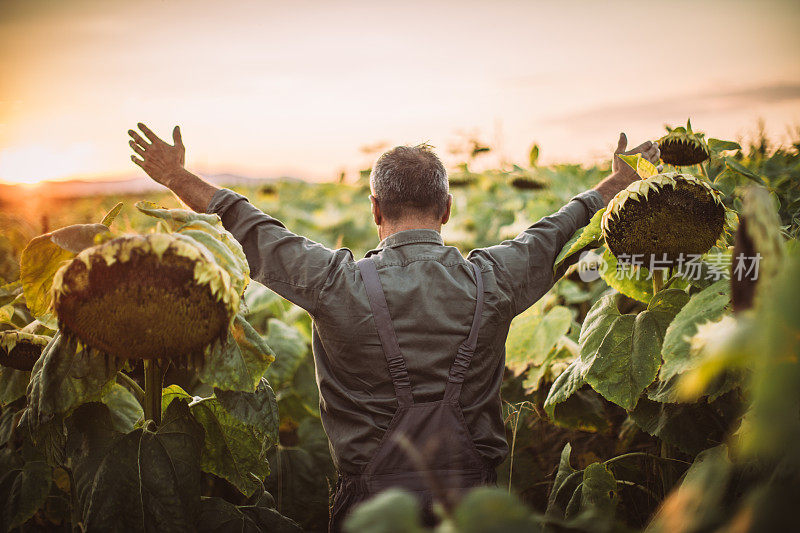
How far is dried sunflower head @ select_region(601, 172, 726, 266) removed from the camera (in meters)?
1.78

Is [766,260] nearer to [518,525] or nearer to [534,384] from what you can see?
[518,525]

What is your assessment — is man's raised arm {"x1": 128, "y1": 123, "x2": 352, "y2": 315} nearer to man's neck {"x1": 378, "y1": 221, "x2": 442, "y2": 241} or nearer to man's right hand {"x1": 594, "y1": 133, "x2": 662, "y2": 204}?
man's neck {"x1": 378, "y1": 221, "x2": 442, "y2": 241}

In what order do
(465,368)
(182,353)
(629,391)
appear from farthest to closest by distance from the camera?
(465,368) → (629,391) → (182,353)

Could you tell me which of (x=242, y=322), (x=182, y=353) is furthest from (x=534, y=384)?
(x=182, y=353)

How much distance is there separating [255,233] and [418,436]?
100 cm

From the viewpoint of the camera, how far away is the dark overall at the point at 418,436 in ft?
6.71

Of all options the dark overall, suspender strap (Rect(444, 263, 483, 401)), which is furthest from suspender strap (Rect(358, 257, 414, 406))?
suspender strap (Rect(444, 263, 483, 401))

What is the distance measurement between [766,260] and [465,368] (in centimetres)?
136

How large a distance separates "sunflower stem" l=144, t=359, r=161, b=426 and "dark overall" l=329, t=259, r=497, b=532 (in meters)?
0.75

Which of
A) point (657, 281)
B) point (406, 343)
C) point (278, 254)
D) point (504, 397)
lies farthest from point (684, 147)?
point (504, 397)

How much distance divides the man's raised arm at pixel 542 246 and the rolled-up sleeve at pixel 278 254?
617mm

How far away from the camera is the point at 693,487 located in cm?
73

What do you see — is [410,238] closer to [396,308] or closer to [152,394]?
[396,308]

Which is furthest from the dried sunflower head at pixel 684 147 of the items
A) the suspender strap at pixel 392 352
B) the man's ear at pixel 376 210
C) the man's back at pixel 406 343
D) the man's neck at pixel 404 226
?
the suspender strap at pixel 392 352
